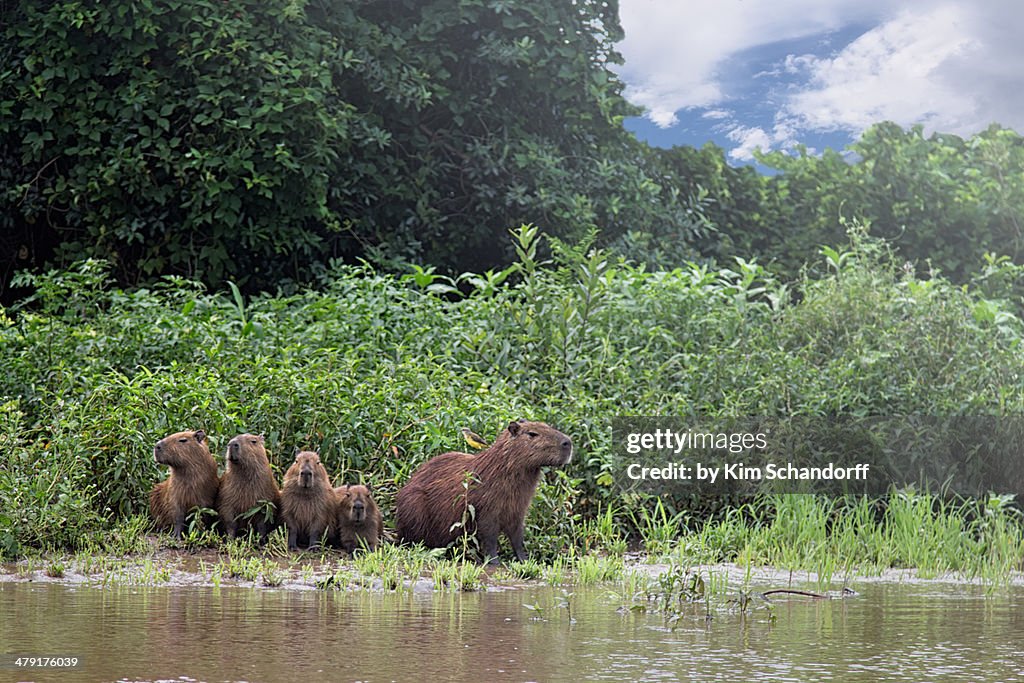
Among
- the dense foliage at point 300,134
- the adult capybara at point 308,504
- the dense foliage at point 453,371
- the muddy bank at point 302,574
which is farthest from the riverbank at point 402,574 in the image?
the dense foliage at point 300,134

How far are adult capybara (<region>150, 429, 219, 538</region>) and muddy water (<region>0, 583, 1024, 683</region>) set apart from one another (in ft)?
3.69

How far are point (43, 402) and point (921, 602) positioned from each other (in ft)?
16.3

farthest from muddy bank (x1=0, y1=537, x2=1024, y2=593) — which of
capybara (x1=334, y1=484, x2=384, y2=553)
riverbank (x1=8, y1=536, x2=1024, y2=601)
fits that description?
capybara (x1=334, y1=484, x2=384, y2=553)

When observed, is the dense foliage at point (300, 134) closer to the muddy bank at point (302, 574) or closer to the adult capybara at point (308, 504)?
the adult capybara at point (308, 504)

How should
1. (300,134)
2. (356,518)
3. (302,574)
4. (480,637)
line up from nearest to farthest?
1. (480,637)
2. (302,574)
3. (356,518)
4. (300,134)

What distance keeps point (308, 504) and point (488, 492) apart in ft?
2.88

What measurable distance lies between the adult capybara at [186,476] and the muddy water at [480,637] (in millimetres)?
1126

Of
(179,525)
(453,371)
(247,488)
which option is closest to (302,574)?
(247,488)

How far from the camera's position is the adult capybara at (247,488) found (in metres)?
6.31

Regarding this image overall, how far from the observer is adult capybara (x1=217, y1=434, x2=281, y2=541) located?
6.31m

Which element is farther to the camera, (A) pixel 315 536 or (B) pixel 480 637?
(A) pixel 315 536

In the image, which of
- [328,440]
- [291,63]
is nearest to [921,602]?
[328,440]

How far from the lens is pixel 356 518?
A: 20.3ft

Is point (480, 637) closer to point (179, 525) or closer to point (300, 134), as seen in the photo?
point (179, 525)
